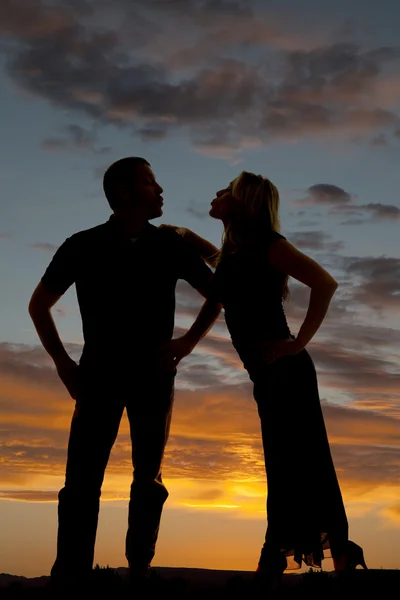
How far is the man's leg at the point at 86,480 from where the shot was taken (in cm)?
685

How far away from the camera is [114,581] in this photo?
6.33 metres

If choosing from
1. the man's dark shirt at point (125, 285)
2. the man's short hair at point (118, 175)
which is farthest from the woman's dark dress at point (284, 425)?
the man's short hair at point (118, 175)

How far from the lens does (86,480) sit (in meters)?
6.88

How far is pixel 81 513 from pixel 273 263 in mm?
2531

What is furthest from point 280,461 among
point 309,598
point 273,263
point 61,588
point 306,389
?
point 61,588

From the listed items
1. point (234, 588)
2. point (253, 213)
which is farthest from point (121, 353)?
point (234, 588)

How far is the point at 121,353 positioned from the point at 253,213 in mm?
1625

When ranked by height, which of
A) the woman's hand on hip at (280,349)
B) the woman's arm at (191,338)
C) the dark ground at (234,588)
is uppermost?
the woman's arm at (191,338)

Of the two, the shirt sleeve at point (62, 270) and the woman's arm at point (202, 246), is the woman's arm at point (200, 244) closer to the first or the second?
the woman's arm at point (202, 246)

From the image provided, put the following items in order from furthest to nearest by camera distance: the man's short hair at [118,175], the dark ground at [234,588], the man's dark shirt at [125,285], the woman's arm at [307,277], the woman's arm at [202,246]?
the woman's arm at [202,246] → the man's short hair at [118,175] → the man's dark shirt at [125,285] → the woman's arm at [307,277] → the dark ground at [234,588]

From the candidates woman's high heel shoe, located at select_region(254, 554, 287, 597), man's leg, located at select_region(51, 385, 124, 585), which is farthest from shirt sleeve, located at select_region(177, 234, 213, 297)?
woman's high heel shoe, located at select_region(254, 554, 287, 597)

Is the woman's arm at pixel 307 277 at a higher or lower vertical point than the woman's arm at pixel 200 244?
lower

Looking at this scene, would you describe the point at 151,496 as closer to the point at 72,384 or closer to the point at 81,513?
the point at 81,513

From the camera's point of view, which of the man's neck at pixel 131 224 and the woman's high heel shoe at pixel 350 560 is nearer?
the woman's high heel shoe at pixel 350 560
